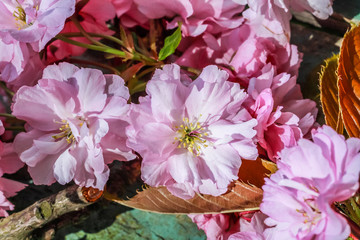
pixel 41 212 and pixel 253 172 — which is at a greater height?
pixel 253 172

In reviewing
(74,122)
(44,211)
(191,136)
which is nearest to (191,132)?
(191,136)

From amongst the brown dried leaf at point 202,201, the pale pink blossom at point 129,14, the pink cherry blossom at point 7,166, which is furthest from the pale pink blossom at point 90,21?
the brown dried leaf at point 202,201

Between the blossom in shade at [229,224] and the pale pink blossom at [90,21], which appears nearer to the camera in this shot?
the blossom in shade at [229,224]

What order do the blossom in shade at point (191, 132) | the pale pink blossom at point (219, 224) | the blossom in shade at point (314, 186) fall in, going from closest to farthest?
the blossom in shade at point (314, 186) < the blossom in shade at point (191, 132) < the pale pink blossom at point (219, 224)

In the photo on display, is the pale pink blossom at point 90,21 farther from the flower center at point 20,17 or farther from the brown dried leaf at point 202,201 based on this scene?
the brown dried leaf at point 202,201

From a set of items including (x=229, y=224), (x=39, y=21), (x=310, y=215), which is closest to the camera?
(x=310, y=215)

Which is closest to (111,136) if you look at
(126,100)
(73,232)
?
(126,100)

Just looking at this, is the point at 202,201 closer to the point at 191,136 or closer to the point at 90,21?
the point at 191,136

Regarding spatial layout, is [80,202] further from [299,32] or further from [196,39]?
[299,32]
